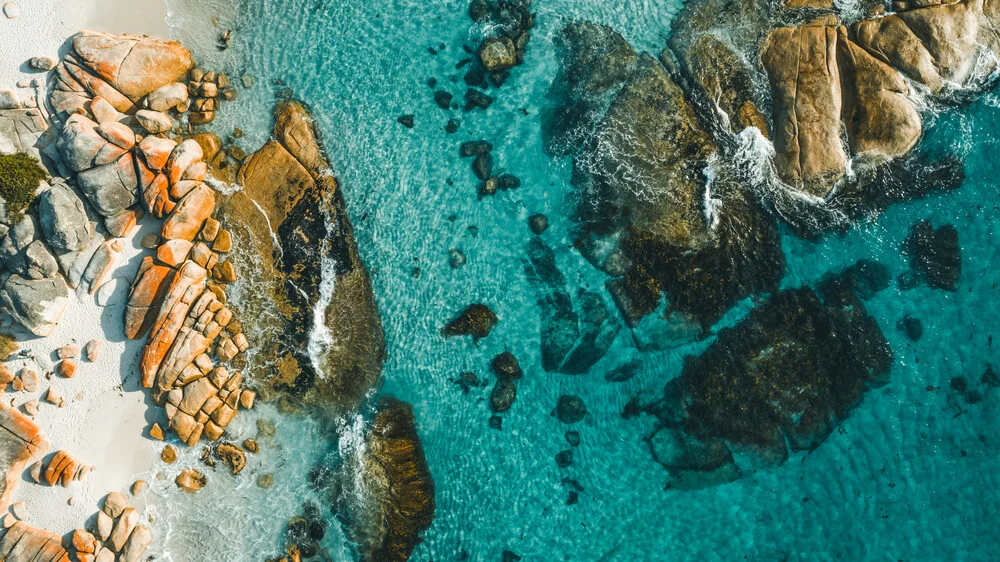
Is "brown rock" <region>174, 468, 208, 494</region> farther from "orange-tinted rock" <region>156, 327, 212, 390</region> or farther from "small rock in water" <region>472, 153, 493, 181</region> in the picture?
"small rock in water" <region>472, 153, 493, 181</region>

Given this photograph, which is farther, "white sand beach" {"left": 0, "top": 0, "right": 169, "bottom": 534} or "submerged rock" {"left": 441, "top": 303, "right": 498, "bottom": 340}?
"submerged rock" {"left": 441, "top": 303, "right": 498, "bottom": 340}

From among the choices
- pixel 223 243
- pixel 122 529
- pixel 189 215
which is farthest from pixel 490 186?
pixel 122 529

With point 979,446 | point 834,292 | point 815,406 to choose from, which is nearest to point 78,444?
point 815,406

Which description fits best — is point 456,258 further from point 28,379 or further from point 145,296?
point 28,379

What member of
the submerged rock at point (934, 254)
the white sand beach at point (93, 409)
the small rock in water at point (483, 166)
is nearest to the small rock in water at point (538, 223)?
the small rock in water at point (483, 166)

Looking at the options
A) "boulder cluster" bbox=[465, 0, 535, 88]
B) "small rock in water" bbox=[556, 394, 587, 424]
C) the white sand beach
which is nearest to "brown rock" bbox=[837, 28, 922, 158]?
"boulder cluster" bbox=[465, 0, 535, 88]
